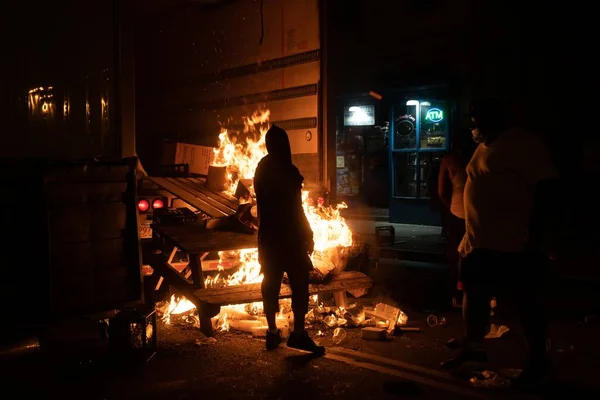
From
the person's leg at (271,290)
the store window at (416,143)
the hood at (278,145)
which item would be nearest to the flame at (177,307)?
the person's leg at (271,290)

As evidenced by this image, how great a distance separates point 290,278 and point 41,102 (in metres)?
3.10

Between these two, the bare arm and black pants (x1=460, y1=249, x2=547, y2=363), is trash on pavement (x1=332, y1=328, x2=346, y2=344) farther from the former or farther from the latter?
the bare arm

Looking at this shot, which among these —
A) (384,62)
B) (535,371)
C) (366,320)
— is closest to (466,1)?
(384,62)

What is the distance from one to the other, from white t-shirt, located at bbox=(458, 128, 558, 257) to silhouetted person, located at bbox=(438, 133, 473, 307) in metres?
2.07

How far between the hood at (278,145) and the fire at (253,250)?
4.21 ft

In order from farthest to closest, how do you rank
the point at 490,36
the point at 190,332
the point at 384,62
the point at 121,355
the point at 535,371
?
the point at 384,62
the point at 490,36
the point at 190,332
the point at 121,355
the point at 535,371

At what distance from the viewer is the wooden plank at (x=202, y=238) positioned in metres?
5.87

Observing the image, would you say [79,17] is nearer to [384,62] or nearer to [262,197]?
[262,197]

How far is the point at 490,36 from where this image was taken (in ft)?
43.7

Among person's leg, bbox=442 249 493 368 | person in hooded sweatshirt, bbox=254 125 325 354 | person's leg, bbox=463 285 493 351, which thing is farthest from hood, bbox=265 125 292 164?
person's leg, bbox=463 285 493 351

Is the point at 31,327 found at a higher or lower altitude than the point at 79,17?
lower

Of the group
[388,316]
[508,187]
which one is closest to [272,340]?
[388,316]

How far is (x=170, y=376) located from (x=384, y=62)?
12.6 metres

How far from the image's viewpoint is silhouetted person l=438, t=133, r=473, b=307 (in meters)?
6.55
